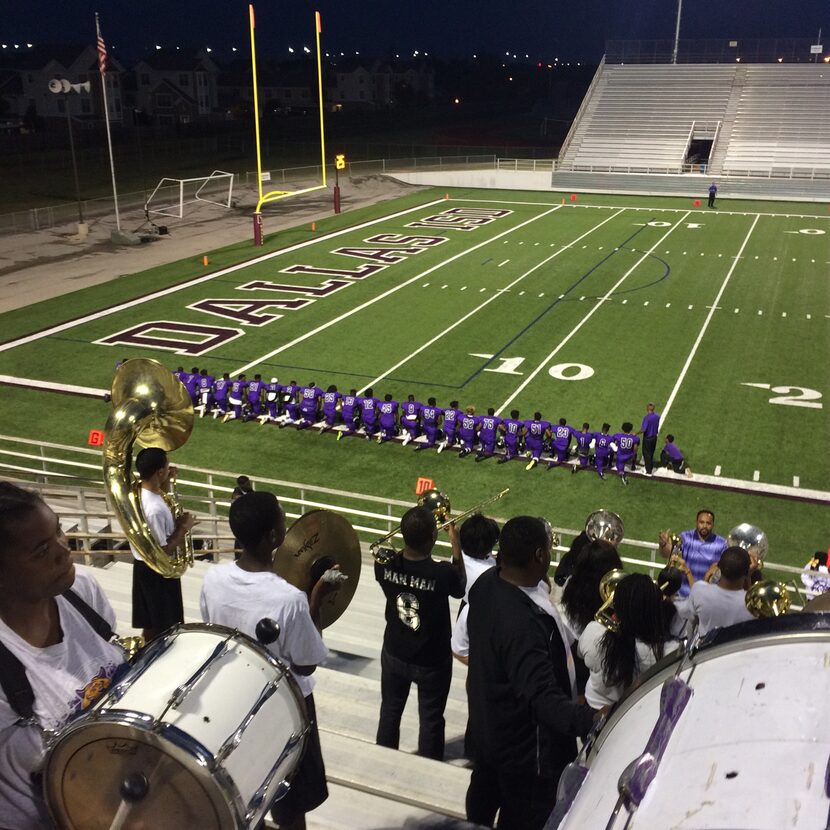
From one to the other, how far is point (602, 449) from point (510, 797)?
887 cm

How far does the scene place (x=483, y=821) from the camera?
3.34 metres

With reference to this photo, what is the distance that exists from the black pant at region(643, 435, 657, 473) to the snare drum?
9.98 meters

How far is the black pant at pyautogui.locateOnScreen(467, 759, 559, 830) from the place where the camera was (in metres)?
3.24

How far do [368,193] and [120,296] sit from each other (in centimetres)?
1904

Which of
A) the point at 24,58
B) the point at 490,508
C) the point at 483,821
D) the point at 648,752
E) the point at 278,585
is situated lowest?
the point at 490,508

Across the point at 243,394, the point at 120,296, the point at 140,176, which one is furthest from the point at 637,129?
the point at 243,394

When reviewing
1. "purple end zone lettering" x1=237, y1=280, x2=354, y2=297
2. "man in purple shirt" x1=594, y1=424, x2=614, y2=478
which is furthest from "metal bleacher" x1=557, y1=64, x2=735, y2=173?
"man in purple shirt" x1=594, y1=424, x2=614, y2=478

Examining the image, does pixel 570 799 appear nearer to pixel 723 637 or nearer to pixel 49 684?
pixel 723 637

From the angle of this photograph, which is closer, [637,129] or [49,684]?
[49,684]

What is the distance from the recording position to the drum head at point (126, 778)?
236cm

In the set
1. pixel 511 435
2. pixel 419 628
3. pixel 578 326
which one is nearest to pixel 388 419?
pixel 511 435

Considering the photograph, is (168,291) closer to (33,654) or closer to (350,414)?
(350,414)

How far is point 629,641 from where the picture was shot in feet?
11.1

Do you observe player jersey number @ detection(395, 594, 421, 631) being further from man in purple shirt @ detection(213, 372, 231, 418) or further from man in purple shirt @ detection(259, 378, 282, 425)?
man in purple shirt @ detection(213, 372, 231, 418)
